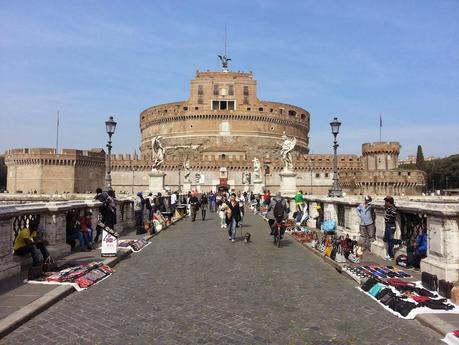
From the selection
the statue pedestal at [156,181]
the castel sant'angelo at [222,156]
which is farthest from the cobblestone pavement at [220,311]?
the castel sant'angelo at [222,156]

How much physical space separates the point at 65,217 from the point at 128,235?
387cm

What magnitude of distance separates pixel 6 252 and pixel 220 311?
3.48 m

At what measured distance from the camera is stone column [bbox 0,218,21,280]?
6255mm

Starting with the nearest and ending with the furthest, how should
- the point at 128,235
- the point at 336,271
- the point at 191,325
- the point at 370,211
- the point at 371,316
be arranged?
the point at 191,325 → the point at 371,316 → the point at 336,271 → the point at 370,211 → the point at 128,235

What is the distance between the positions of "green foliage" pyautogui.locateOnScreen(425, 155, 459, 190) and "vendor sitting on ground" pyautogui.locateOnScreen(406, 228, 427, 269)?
73.6 m

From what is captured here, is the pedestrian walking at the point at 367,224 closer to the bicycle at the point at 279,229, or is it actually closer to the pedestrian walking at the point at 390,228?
the pedestrian walking at the point at 390,228

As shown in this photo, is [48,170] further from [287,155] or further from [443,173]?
[443,173]

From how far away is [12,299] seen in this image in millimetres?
5273

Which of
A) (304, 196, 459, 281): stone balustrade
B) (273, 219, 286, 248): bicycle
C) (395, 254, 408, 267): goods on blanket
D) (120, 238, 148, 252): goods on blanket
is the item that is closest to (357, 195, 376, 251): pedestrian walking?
(304, 196, 459, 281): stone balustrade

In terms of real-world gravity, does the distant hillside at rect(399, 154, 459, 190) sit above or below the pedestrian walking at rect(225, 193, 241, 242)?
above

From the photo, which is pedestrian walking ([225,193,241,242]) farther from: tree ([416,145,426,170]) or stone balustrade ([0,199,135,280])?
tree ([416,145,426,170])

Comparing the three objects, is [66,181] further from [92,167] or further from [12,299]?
[12,299]

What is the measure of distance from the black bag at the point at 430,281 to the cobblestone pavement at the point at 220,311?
2.95 feet

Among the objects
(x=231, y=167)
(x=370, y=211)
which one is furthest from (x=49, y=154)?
(x=370, y=211)
